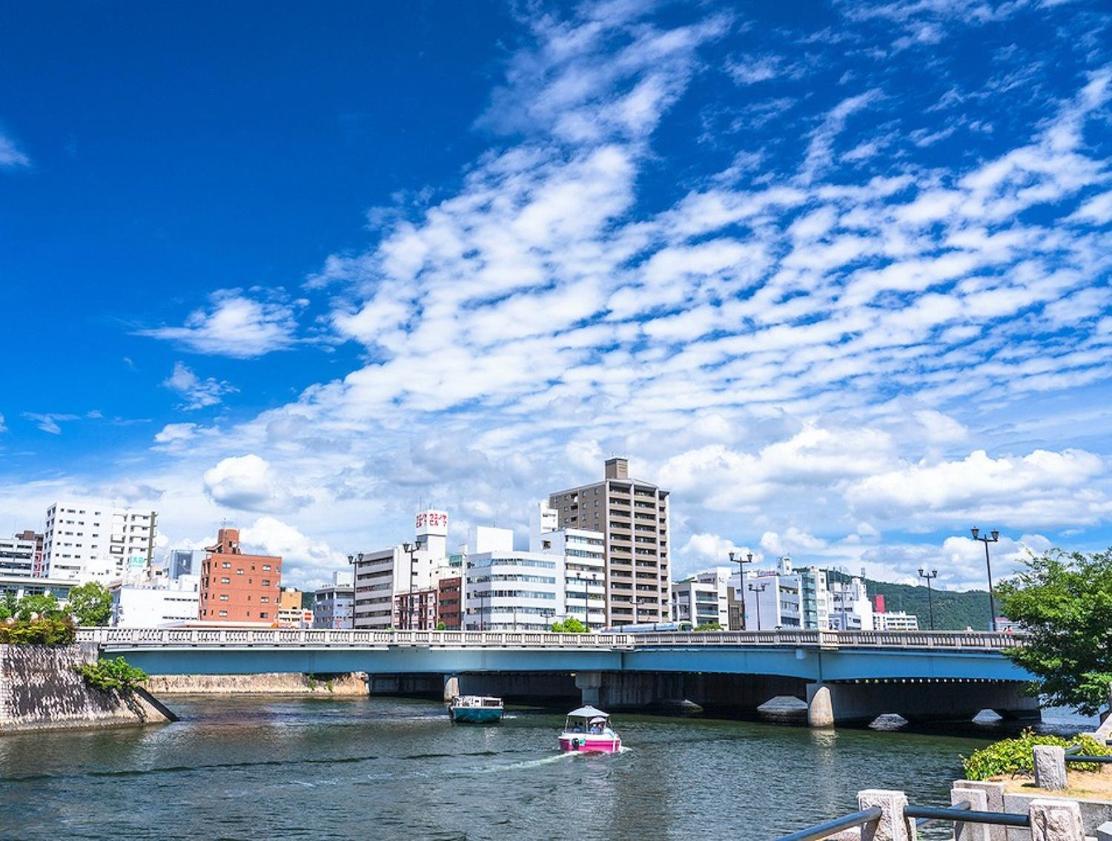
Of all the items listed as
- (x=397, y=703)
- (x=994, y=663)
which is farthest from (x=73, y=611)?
(x=994, y=663)

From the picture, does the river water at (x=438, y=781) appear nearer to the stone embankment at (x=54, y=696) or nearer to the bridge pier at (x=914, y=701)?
the stone embankment at (x=54, y=696)

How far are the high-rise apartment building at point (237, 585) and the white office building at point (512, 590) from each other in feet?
118

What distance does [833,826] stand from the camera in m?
10.5

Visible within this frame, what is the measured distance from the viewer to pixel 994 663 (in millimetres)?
69062

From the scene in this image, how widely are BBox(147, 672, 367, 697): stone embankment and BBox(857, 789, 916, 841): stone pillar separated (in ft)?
376

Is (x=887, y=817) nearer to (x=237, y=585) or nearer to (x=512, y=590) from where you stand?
(x=512, y=590)

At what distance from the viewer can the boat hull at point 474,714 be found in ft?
274

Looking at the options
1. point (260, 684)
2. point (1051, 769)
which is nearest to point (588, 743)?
point (1051, 769)

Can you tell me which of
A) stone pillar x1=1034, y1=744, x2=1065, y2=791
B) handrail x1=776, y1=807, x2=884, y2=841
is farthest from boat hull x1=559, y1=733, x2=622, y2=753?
handrail x1=776, y1=807, x2=884, y2=841

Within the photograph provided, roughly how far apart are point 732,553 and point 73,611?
86208 millimetres

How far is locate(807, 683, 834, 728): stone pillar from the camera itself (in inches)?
3187

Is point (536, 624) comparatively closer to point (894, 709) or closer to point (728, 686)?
point (728, 686)

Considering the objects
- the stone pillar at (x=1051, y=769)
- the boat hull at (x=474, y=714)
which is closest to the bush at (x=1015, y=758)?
the stone pillar at (x=1051, y=769)

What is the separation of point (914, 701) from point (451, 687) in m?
51.8
